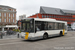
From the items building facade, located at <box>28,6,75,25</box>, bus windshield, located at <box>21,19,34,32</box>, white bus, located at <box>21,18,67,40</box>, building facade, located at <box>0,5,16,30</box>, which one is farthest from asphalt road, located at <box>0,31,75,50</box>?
building facade, located at <box>28,6,75,25</box>

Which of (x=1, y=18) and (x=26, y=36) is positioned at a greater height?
(x=1, y=18)

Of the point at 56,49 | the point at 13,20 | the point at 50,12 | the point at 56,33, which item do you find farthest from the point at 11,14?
the point at 56,49

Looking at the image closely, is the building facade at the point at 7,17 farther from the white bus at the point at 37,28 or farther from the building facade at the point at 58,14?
the white bus at the point at 37,28

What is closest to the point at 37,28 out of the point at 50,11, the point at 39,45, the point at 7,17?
the point at 39,45

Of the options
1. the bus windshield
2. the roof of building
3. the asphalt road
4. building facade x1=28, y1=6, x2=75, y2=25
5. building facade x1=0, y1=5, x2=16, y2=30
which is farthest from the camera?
the roof of building

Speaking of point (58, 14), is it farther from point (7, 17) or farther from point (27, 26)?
point (27, 26)

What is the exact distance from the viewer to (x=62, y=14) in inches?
2731

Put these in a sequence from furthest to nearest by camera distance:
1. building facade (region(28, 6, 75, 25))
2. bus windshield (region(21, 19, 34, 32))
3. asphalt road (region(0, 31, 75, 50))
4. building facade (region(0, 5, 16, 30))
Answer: building facade (region(28, 6, 75, 25))
building facade (region(0, 5, 16, 30))
bus windshield (region(21, 19, 34, 32))
asphalt road (region(0, 31, 75, 50))

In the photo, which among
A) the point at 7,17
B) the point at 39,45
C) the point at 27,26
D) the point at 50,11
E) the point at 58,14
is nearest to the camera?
the point at 39,45

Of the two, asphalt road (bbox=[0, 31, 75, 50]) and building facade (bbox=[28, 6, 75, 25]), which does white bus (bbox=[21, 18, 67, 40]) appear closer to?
asphalt road (bbox=[0, 31, 75, 50])

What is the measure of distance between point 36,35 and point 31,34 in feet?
2.46

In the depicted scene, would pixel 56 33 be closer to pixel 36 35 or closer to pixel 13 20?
pixel 36 35

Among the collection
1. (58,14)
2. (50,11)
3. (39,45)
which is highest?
(50,11)

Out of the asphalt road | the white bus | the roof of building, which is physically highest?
the roof of building
